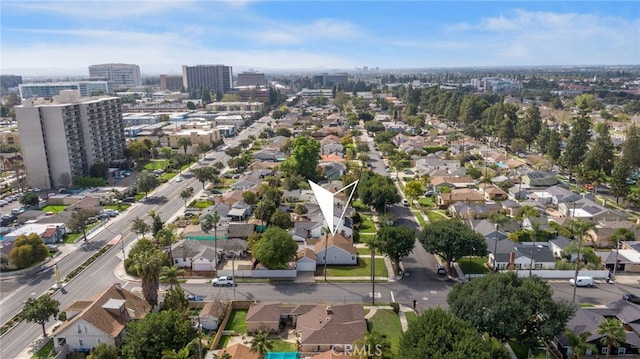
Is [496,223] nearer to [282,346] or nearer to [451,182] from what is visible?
[451,182]

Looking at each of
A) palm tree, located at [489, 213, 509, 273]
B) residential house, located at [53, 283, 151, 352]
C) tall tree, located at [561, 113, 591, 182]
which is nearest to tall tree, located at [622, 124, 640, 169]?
tall tree, located at [561, 113, 591, 182]

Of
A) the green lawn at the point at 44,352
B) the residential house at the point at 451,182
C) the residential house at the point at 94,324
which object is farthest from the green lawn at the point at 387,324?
the residential house at the point at 451,182

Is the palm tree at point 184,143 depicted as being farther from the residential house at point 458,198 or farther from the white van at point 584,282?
the white van at point 584,282

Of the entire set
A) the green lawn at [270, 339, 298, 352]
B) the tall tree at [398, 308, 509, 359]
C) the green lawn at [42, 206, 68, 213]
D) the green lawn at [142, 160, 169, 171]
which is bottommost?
the green lawn at [270, 339, 298, 352]

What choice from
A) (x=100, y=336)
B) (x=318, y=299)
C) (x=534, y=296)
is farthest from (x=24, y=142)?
(x=534, y=296)

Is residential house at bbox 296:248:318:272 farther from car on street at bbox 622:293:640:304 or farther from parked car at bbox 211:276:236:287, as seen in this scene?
car on street at bbox 622:293:640:304

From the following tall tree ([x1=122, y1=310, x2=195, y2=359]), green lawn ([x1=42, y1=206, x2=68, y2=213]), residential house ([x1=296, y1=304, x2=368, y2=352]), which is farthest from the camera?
green lawn ([x1=42, y1=206, x2=68, y2=213])
